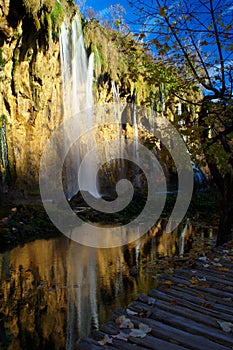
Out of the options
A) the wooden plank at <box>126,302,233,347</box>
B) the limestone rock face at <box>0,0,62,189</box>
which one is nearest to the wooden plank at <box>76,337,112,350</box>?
the wooden plank at <box>126,302,233,347</box>

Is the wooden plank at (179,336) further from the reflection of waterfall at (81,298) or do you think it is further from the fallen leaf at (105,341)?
the reflection of waterfall at (81,298)

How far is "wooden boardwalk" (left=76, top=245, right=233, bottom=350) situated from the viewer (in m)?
3.10

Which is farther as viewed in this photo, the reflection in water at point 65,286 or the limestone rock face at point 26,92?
the limestone rock face at point 26,92

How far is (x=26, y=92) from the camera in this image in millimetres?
19391

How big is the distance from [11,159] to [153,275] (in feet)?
42.1

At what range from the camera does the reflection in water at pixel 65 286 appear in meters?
5.05

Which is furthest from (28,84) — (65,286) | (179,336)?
(179,336)

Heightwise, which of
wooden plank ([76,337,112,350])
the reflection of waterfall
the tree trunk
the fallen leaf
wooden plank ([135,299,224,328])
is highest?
the tree trunk

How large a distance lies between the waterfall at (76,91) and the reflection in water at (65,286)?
11.1m

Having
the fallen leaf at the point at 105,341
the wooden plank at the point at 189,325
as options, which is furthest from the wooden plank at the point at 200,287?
the fallen leaf at the point at 105,341

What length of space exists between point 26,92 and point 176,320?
1808 centimetres

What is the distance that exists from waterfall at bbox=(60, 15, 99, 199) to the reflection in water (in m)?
11.1

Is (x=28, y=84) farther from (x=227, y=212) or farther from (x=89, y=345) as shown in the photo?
(x=89, y=345)

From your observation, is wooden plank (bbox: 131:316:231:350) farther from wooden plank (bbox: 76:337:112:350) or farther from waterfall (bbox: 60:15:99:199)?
waterfall (bbox: 60:15:99:199)
